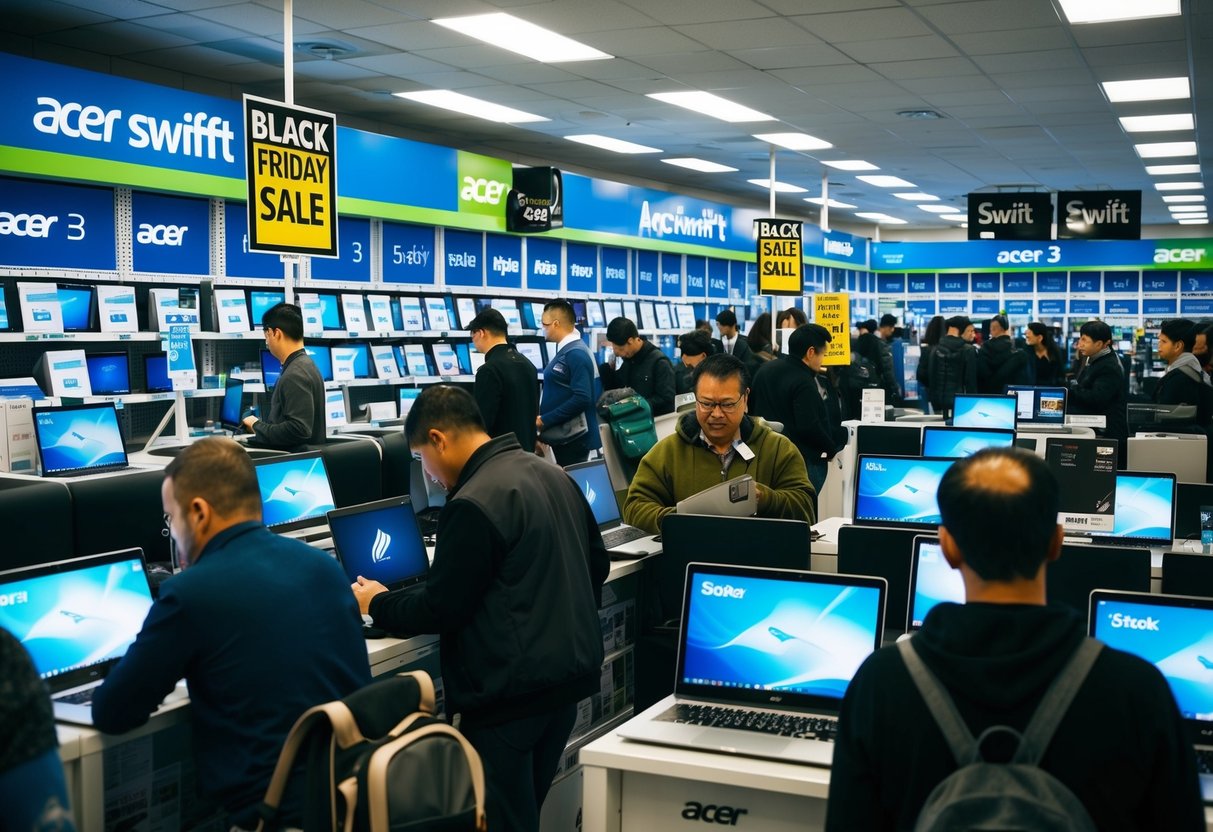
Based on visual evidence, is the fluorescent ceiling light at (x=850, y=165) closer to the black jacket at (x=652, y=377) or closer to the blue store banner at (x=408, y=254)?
the blue store banner at (x=408, y=254)

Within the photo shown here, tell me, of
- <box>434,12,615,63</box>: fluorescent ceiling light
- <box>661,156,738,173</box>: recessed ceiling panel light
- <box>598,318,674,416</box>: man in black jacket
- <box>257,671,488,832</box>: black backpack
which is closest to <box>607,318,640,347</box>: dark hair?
<box>598,318,674,416</box>: man in black jacket

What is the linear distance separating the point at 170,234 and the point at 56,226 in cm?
82

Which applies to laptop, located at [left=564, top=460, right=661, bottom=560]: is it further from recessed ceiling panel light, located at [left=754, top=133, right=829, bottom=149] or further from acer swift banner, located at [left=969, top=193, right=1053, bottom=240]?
→ acer swift banner, located at [left=969, top=193, right=1053, bottom=240]

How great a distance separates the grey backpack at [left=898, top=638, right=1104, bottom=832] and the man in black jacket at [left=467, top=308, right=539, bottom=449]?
15.9ft

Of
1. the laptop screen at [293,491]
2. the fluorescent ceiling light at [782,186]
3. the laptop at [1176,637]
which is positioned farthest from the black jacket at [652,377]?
the fluorescent ceiling light at [782,186]

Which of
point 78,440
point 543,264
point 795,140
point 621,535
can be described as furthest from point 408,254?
point 621,535

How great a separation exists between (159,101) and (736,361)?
4.79 m

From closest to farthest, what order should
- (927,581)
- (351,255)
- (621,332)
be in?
(927,581) → (621,332) → (351,255)

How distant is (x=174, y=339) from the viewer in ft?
22.2

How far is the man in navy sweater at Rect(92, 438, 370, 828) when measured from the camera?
7.70 feet

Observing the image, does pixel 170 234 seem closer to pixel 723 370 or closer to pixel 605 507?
pixel 605 507

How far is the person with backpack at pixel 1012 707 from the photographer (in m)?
1.55

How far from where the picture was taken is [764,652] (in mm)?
2828

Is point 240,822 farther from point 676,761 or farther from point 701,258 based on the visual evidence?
point 701,258
